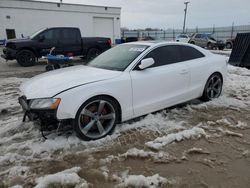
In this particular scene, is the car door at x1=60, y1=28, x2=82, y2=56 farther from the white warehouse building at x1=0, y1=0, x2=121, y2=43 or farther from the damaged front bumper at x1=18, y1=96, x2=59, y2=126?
the white warehouse building at x1=0, y1=0, x2=121, y2=43

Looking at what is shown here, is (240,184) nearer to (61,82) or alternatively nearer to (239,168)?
(239,168)

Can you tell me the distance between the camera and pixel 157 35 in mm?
44125

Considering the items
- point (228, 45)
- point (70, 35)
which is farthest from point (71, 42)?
point (228, 45)

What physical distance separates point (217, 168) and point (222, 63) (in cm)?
326

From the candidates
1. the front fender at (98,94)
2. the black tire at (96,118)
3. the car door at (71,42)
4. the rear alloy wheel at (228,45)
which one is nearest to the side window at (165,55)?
the front fender at (98,94)

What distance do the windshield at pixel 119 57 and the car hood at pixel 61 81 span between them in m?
0.23

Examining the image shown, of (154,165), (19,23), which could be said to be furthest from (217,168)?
(19,23)

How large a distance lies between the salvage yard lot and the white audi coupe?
0.29 meters

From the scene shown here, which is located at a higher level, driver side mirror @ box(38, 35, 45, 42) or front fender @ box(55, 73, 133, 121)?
driver side mirror @ box(38, 35, 45, 42)

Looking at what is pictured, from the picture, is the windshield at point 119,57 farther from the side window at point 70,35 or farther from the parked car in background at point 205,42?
the parked car in background at point 205,42

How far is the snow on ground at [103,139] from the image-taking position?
9.80 ft

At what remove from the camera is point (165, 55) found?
4.67m

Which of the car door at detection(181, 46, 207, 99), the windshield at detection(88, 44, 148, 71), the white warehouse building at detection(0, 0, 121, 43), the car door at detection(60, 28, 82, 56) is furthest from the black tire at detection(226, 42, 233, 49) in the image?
the windshield at detection(88, 44, 148, 71)

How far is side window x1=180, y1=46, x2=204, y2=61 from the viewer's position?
497 centimetres
